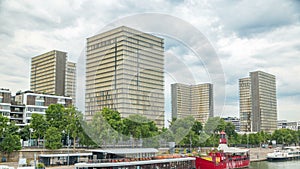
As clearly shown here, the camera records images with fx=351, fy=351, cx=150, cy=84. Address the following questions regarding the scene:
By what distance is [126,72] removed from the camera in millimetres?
66500

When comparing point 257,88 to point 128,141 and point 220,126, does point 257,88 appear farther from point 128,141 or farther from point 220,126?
point 128,141

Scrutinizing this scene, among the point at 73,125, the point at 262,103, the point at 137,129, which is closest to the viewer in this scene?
the point at 73,125

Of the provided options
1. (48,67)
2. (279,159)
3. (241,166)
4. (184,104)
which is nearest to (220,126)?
(279,159)

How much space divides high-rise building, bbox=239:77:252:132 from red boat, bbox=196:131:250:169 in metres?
108

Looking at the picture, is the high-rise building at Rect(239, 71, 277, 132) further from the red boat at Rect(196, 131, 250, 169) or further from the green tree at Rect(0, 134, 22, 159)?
the green tree at Rect(0, 134, 22, 159)

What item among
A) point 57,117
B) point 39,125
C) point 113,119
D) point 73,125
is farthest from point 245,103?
point 39,125

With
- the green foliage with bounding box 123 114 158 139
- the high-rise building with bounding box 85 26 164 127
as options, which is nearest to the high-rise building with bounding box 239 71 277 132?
the high-rise building with bounding box 85 26 164 127

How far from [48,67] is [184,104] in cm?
8251

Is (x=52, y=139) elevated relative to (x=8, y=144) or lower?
elevated

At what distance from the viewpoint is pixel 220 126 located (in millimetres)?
87125

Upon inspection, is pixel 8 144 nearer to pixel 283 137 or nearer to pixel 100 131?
pixel 100 131

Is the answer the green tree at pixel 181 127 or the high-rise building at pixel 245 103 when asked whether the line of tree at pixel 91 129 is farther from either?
the high-rise building at pixel 245 103

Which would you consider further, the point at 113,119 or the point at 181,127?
the point at 113,119

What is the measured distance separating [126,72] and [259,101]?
339ft
